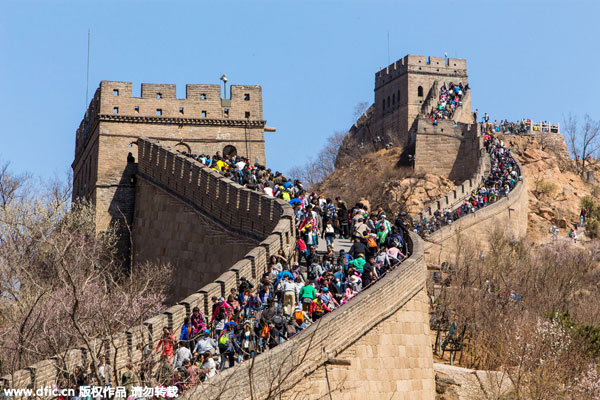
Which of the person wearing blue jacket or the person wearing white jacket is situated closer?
the person wearing blue jacket

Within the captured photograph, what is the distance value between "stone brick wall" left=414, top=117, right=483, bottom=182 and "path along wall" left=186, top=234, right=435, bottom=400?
3581cm

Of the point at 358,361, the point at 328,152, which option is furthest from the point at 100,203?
the point at 328,152

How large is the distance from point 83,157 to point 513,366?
24.8m

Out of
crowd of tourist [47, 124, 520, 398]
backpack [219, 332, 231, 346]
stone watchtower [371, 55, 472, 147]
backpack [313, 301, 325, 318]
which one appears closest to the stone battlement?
stone watchtower [371, 55, 472, 147]

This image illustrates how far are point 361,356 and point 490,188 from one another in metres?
33.4

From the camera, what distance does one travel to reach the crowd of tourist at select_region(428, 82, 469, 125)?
226 feet

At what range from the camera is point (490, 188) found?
55.2 meters

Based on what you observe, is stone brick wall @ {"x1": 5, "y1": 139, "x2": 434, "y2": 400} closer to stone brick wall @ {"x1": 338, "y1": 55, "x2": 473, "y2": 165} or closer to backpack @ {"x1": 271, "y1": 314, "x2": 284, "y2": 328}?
backpack @ {"x1": 271, "y1": 314, "x2": 284, "y2": 328}

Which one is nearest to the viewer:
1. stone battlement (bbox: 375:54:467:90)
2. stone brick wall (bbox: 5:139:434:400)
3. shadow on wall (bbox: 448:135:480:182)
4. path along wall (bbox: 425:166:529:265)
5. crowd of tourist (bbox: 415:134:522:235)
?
stone brick wall (bbox: 5:139:434:400)

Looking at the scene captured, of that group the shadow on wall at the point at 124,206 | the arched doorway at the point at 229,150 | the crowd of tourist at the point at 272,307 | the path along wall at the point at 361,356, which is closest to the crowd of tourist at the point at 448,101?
the arched doorway at the point at 229,150

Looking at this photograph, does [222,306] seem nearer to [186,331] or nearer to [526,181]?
[186,331]

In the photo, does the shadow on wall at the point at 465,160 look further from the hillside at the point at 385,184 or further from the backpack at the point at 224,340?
the backpack at the point at 224,340

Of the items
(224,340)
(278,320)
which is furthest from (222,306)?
(224,340)

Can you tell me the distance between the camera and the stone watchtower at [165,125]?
4300 centimetres
